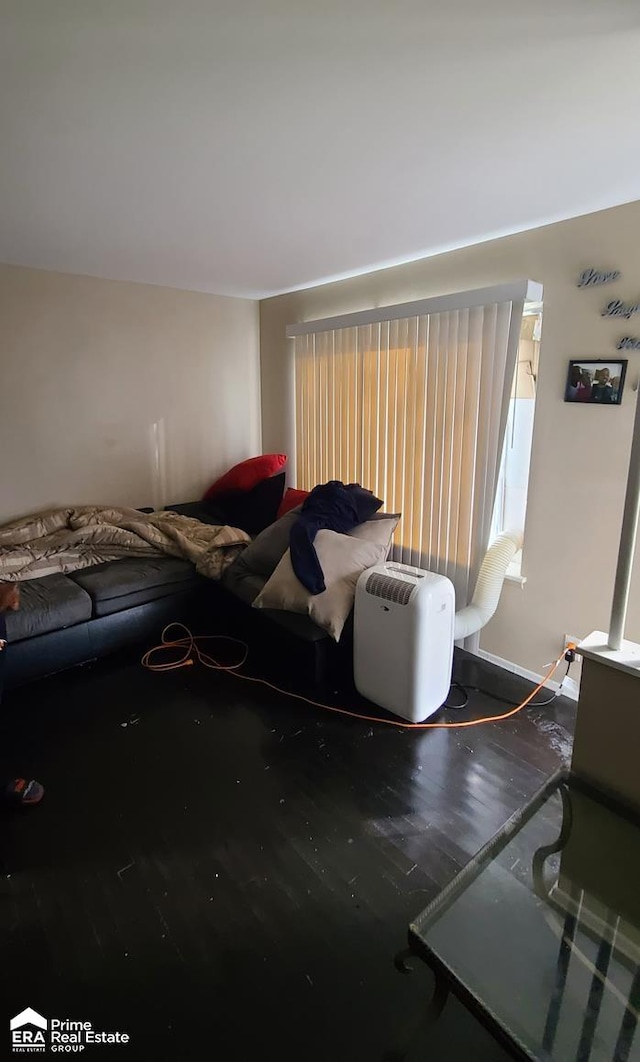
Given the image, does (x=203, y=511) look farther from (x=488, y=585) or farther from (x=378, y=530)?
(x=488, y=585)

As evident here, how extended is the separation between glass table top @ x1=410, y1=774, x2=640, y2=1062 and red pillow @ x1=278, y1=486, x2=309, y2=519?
249 centimetres

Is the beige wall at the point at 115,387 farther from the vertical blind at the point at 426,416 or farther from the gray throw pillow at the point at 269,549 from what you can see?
the gray throw pillow at the point at 269,549

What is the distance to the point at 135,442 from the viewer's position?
3879mm

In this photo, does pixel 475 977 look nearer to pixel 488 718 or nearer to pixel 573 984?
pixel 573 984

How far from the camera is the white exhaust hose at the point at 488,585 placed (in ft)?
8.92

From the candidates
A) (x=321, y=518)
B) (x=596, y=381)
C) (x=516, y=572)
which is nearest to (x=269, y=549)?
(x=321, y=518)

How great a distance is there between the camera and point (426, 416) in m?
3.01

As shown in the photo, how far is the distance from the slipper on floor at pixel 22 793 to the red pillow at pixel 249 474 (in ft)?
7.96

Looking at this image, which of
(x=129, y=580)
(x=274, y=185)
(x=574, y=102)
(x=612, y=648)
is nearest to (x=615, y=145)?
(x=574, y=102)

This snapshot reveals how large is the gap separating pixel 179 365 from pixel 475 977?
386 cm

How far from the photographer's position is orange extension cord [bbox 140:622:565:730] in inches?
96.1

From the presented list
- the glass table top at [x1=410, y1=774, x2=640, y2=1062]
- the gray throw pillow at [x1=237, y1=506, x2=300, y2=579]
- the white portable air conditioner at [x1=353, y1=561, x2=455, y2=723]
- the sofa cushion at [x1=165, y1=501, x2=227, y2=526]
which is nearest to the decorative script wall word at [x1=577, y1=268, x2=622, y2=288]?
the white portable air conditioner at [x1=353, y1=561, x2=455, y2=723]

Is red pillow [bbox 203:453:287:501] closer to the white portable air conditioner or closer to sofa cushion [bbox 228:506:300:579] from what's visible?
sofa cushion [bbox 228:506:300:579]

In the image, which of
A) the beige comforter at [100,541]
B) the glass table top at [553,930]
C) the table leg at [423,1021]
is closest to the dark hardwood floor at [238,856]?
the table leg at [423,1021]
